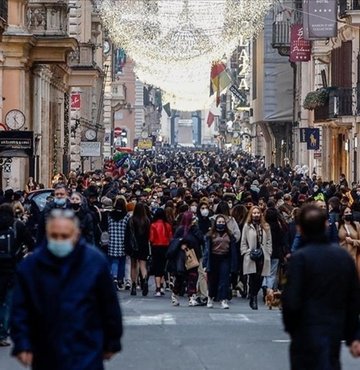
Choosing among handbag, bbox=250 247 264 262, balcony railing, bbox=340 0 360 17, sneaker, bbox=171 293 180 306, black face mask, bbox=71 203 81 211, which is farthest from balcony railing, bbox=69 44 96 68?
black face mask, bbox=71 203 81 211

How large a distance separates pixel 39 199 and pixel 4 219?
1177 cm

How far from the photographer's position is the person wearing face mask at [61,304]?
8.62 metres

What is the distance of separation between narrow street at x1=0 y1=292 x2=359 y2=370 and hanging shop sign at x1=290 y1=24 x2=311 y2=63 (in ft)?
122

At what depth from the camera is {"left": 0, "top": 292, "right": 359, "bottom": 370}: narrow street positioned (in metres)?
14.5

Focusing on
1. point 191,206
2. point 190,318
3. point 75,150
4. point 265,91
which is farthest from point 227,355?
point 265,91

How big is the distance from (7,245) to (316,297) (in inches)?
A: 279

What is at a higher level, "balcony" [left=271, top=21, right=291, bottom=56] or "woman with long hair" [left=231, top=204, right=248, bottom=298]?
"balcony" [left=271, top=21, right=291, bottom=56]

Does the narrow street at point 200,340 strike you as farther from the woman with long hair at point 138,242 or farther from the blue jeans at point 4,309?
the woman with long hair at point 138,242

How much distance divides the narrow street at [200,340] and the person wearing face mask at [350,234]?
49.5 inches

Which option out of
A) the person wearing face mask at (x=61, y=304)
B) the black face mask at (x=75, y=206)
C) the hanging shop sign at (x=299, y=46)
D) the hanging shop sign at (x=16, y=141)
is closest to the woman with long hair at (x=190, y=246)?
the black face mask at (x=75, y=206)

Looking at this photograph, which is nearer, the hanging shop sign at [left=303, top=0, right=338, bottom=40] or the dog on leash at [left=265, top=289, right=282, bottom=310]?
the dog on leash at [left=265, top=289, right=282, bottom=310]

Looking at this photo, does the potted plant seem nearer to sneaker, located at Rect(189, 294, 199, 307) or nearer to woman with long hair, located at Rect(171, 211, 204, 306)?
woman with long hair, located at Rect(171, 211, 204, 306)

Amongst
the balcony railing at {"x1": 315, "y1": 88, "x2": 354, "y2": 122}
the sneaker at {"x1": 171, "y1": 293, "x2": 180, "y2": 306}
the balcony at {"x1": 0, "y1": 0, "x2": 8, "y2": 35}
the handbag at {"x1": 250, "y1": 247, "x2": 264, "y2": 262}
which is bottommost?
the sneaker at {"x1": 171, "y1": 293, "x2": 180, "y2": 306}

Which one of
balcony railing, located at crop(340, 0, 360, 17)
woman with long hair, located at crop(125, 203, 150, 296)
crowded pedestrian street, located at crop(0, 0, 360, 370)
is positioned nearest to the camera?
crowded pedestrian street, located at crop(0, 0, 360, 370)
